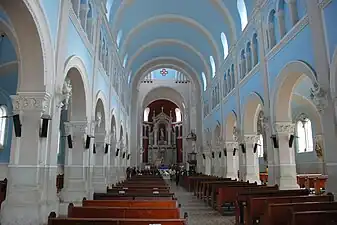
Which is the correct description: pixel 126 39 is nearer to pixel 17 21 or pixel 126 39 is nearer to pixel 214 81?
pixel 214 81

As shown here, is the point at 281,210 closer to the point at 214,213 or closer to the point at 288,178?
the point at 214,213

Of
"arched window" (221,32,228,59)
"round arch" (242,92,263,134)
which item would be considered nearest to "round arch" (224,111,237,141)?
"round arch" (242,92,263,134)

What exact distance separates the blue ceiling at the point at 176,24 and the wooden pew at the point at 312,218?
11.4m

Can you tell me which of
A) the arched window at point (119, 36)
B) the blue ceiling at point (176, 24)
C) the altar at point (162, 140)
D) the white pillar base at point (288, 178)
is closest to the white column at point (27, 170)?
the white pillar base at point (288, 178)

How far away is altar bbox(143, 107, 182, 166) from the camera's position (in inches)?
1751

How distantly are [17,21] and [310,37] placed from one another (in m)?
7.57

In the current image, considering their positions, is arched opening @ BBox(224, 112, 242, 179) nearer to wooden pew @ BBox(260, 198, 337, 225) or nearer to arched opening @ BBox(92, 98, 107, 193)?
→ arched opening @ BBox(92, 98, 107, 193)

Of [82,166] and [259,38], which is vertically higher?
[259,38]

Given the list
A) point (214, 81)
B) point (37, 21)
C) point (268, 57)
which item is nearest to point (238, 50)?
point (268, 57)

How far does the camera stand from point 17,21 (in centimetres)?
636

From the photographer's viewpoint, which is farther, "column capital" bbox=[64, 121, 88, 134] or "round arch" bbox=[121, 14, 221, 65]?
"round arch" bbox=[121, 14, 221, 65]

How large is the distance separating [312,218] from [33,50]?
6.36 m

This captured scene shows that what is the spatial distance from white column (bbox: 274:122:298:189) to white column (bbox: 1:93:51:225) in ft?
26.6

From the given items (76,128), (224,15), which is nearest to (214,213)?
(76,128)
